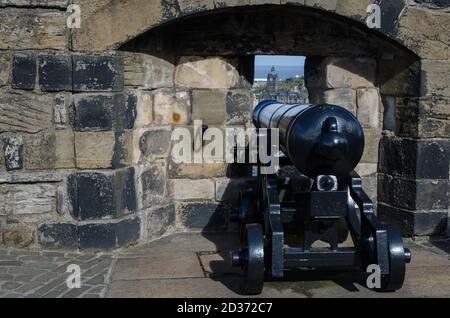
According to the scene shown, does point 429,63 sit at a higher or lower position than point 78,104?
higher

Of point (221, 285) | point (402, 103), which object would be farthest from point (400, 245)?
point (402, 103)

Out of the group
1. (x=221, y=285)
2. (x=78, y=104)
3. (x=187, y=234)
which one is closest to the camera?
(x=221, y=285)

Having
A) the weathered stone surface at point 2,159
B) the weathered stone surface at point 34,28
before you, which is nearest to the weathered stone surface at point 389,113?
the weathered stone surface at point 34,28

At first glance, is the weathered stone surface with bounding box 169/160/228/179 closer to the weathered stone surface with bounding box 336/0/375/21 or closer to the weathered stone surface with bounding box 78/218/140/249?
the weathered stone surface with bounding box 78/218/140/249

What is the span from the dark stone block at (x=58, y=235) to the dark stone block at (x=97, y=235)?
64mm

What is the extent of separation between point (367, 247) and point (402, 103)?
1968mm

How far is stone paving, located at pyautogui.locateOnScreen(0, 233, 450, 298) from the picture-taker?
13.3 ft

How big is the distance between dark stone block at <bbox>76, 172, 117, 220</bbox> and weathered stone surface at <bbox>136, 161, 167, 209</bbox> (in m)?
0.39

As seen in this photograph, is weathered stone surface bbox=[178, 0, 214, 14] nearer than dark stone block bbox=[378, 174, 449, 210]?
Yes

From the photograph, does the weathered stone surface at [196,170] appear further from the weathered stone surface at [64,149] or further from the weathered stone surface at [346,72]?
the weathered stone surface at [346,72]

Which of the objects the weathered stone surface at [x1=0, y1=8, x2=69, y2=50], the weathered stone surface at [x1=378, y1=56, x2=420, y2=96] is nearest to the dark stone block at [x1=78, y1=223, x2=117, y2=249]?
the weathered stone surface at [x1=0, y1=8, x2=69, y2=50]

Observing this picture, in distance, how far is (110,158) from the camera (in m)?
4.85

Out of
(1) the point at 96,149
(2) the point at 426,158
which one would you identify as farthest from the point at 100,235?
(2) the point at 426,158

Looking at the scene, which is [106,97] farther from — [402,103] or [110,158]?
[402,103]
